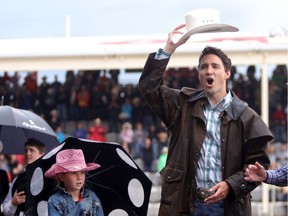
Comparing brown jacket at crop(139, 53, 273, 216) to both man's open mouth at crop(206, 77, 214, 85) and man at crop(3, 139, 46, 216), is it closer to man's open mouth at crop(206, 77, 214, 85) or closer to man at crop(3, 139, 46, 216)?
man's open mouth at crop(206, 77, 214, 85)

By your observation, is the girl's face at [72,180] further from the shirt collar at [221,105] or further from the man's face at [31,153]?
the man's face at [31,153]

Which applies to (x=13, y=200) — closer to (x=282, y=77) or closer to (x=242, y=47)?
(x=242, y=47)

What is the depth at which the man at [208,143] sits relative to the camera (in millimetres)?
5762

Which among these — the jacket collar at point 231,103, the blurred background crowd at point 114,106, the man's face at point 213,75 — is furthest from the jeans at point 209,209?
the blurred background crowd at point 114,106

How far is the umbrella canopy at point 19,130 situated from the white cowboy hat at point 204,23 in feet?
9.73

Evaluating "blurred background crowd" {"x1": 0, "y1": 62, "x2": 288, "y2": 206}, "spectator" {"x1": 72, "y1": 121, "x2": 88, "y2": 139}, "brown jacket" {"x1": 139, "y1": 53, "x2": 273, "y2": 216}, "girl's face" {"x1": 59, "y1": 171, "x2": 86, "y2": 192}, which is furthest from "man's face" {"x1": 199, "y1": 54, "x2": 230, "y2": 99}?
"spectator" {"x1": 72, "y1": 121, "x2": 88, "y2": 139}

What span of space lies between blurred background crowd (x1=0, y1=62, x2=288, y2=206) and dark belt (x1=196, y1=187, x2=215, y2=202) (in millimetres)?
11214

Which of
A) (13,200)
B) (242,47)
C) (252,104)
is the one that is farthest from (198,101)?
(252,104)

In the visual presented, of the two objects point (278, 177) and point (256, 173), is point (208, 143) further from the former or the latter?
point (278, 177)

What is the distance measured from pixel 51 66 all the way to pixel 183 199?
11.2 meters

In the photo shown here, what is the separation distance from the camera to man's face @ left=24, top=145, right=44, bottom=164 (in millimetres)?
8000

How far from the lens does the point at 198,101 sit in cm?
595

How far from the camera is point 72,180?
20.4 feet

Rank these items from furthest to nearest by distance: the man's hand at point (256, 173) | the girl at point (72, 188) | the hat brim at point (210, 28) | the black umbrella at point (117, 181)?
the black umbrella at point (117, 181) < the girl at point (72, 188) < the hat brim at point (210, 28) < the man's hand at point (256, 173)
